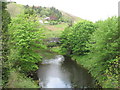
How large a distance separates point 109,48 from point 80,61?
691 inches

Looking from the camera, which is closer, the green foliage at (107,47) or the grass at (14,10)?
the green foliage at (107,47)

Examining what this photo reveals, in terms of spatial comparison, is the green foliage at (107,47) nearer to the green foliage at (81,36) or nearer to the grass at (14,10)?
the green foliage at (81,36)

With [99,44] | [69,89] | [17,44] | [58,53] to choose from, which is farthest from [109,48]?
[58,53]

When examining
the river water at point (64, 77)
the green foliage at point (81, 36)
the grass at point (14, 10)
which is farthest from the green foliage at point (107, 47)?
the grass at point (14, 10)

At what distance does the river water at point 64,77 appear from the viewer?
24398mm

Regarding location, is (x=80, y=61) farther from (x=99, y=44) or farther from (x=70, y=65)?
(x=99, y=44)

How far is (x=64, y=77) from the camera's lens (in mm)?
28125

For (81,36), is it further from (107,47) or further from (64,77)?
(107,47)

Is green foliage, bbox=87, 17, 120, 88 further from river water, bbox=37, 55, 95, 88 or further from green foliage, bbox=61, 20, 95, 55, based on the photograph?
green foliage, bbox=61, 20, 95, 55

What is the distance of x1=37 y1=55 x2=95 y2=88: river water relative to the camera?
24.4 m

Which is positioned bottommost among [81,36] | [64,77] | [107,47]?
[64,77]

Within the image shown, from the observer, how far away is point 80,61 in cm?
3716

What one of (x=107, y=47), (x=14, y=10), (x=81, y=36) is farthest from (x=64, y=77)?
(x=14, y=10)

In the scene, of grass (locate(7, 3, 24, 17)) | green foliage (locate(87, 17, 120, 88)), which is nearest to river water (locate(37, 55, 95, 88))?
green foliage (locate(87, 17, 120, 88))
